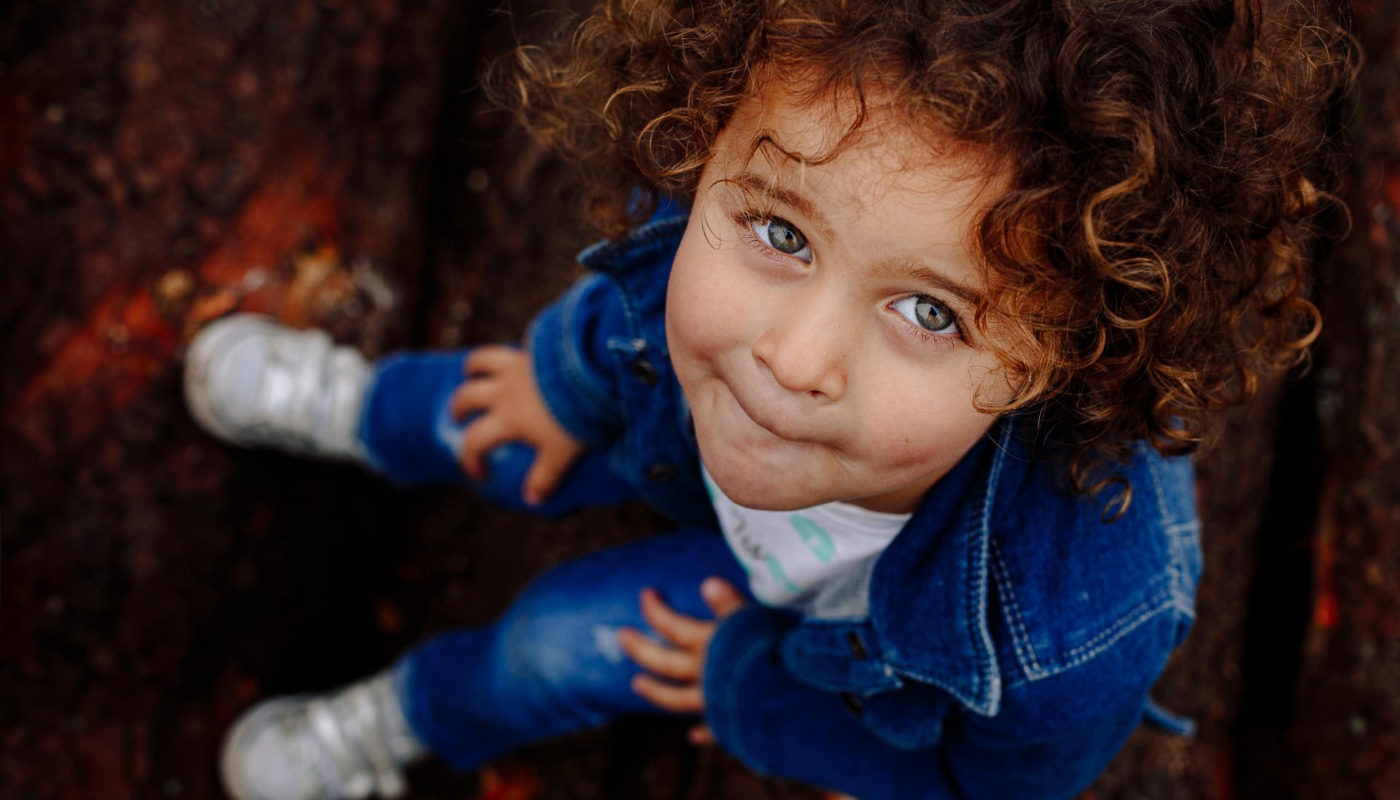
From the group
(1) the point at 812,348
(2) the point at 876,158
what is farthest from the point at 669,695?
(2) the point at 876,158

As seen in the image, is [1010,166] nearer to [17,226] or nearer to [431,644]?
[431,644]

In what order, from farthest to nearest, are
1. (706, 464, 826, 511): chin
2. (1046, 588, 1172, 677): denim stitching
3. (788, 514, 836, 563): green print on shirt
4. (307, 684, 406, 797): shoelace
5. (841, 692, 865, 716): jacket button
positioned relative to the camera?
(307, 684, 406, 797): shoelace, (841, 692, 865, 716): jacket button, (788, 514, 836, 563): green print on shirt, (1046, 588, 1172, 677): denim stitching, (706, 464, 826, 511): chin

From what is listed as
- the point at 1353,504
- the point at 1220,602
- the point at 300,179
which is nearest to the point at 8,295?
the point at 300,179

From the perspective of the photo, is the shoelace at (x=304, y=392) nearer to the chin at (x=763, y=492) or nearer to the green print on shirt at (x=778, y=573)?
the green print on shirt at (x=778, y=573)

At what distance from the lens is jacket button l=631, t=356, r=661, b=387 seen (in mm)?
1457

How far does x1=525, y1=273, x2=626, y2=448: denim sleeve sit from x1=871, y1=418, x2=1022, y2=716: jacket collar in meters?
0.56

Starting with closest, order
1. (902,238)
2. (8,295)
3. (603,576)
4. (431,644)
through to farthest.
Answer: (902,238) → (8,295) → (603,576) → (431,644)

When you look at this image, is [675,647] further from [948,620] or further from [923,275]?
[923,275]

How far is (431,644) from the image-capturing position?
6.57 ft

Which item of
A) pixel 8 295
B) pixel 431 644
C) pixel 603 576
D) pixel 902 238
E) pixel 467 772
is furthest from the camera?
pixel 467 772

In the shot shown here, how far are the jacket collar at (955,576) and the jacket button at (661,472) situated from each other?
0.39m

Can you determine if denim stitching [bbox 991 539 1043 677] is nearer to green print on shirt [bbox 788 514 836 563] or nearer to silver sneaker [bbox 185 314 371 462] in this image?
green print on shirt [bbox 788 514 836 563]

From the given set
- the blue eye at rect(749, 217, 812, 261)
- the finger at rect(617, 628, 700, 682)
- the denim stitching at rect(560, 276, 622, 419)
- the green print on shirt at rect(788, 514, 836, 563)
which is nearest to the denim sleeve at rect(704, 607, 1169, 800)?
the finger at rect(617, 628, 700, 682)

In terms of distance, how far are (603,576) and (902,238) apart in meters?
1.18
